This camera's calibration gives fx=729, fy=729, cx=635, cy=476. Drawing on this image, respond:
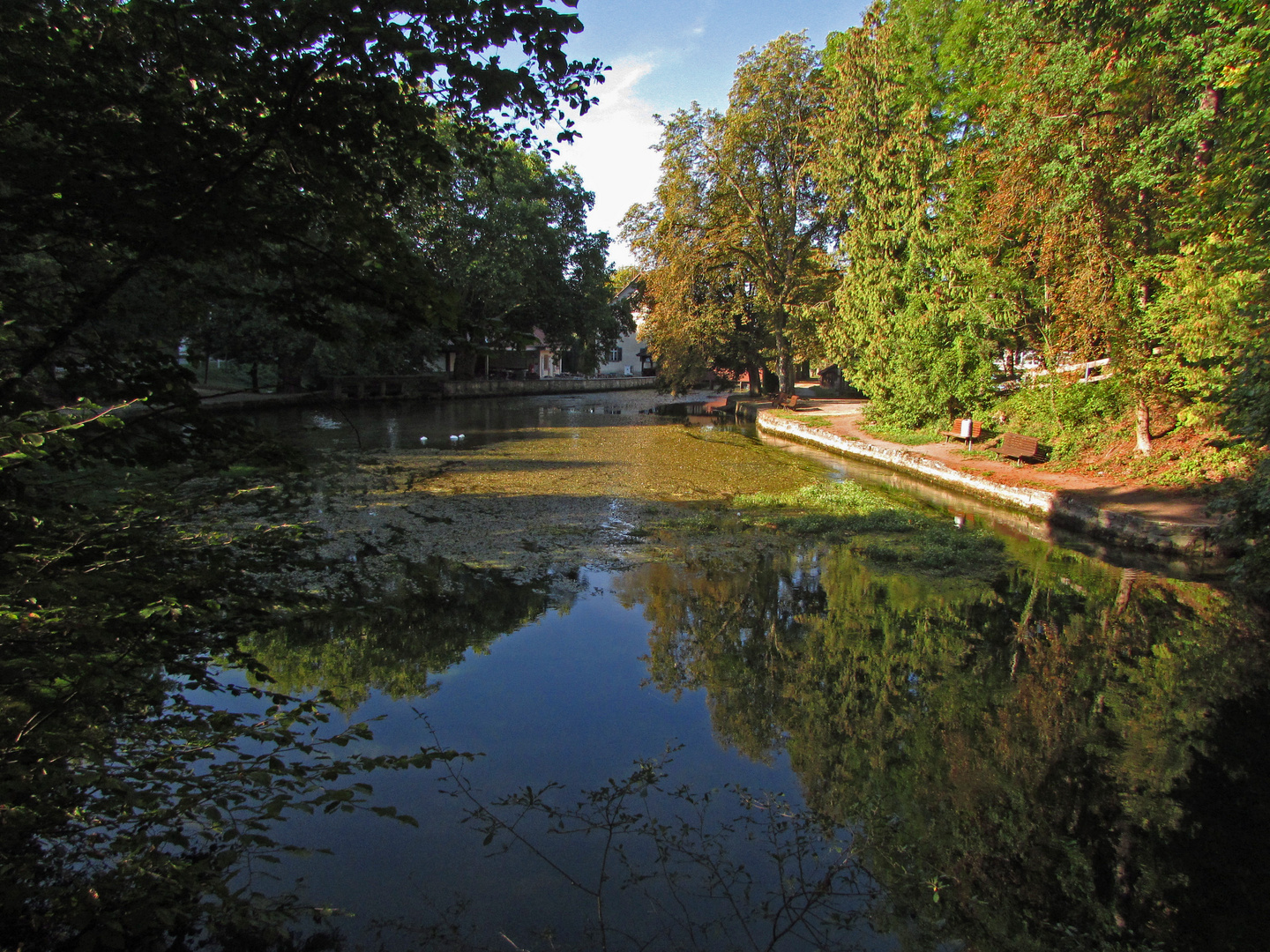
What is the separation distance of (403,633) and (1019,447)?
14.9m

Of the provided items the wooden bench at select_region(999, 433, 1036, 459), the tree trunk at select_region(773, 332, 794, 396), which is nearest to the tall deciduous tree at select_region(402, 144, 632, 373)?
the tree trunk at select_region(773, 332, 794, 396)

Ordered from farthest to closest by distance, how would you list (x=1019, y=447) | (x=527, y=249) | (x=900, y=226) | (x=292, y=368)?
(x=527, y=249)
(x=292, y=368)
(x=900, y=226)
(x=1019, y=447)

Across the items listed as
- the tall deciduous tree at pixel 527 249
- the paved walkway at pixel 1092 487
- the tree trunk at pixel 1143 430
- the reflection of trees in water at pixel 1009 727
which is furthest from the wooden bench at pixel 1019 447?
the tall deciduous tree at pixel 527 249

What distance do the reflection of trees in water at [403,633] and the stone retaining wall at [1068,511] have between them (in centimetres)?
917

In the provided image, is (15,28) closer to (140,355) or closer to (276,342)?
(140,355)

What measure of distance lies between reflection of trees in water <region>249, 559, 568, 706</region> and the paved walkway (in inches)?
393

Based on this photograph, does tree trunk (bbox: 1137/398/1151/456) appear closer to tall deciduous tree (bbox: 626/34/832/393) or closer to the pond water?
the pond water

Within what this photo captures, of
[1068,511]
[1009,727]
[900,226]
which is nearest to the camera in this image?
[1009,727]

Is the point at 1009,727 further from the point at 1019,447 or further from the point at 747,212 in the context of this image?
the point at 747,212

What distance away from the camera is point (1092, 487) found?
14.1 meters

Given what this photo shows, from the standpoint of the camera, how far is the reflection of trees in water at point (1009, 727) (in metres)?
4.30

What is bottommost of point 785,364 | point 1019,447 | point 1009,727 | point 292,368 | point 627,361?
point 1009,727

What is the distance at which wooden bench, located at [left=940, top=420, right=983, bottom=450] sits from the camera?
20250 mm

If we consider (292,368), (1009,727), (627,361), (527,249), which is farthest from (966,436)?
(627,361)
